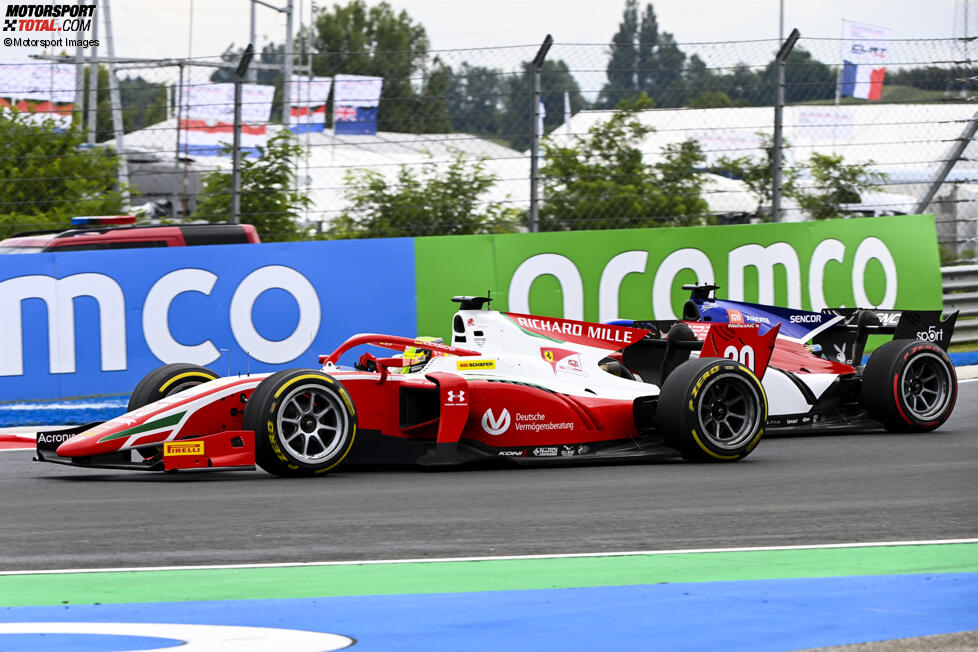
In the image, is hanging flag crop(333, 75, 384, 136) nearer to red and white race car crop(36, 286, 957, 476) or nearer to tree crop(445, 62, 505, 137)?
tree crop(445, 62, 505, 137)

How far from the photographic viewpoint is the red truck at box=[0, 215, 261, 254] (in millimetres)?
13922

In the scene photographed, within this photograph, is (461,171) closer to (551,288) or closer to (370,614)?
(551,288)

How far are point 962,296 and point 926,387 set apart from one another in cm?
568

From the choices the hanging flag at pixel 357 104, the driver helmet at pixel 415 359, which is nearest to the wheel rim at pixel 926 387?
the driver helmet at pixel 415 359

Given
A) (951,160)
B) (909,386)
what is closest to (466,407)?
(909,386)

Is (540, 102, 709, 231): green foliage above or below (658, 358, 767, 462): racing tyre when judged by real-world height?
above

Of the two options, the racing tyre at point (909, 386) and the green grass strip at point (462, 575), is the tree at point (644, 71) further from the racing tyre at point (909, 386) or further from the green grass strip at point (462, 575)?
the green grass strip at point (462, 575)

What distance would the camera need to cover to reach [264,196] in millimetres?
14734

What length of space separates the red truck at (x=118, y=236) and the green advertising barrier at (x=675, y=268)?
2223 millimetres

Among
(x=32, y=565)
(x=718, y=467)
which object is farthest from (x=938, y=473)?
(x=32, y=565)

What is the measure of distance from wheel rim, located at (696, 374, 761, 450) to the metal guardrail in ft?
24.5

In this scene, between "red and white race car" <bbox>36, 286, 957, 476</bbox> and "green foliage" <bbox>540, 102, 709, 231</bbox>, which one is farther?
"green foliage" <bbox>540, 102, 709, 231</bbox>

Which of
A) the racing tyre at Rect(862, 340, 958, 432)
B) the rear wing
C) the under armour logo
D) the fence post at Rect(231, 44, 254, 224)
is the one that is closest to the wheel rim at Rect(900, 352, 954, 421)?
the racing tyre at Rect(862, 340, 958, 432)

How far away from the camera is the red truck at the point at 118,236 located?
1392cm
